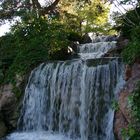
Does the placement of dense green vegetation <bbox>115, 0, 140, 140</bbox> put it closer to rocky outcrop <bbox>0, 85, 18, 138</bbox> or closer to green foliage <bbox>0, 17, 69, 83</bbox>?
green foliage <bbox>0, 17, 69, 83</bbox>

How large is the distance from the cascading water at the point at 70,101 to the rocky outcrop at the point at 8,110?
0.32 meters

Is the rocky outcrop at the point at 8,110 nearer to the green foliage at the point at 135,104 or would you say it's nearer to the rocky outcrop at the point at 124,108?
the rocky outcrop at the point at 124,108

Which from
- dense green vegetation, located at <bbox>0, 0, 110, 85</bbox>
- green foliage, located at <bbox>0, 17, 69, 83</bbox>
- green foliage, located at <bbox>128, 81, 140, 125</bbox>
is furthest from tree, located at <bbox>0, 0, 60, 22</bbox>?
green foliage, located at <bbox>128, 81, 140, 125</bbox>

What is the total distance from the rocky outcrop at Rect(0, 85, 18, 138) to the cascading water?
0.32 m

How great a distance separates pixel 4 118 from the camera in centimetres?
1577

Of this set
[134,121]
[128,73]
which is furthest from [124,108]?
[128,73]

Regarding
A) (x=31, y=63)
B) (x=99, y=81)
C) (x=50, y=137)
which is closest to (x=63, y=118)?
(x=50, y=137)

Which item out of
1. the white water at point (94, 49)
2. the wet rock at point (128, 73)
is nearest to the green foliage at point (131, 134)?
the wet rock at point (128, 73)

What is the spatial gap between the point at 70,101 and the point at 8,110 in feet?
9.50

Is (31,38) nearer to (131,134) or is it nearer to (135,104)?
(135,104)

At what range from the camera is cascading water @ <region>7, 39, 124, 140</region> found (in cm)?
1330

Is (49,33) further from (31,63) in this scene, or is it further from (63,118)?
(63,118)

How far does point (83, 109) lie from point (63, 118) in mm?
1010

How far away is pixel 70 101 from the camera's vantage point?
47.0 ft
